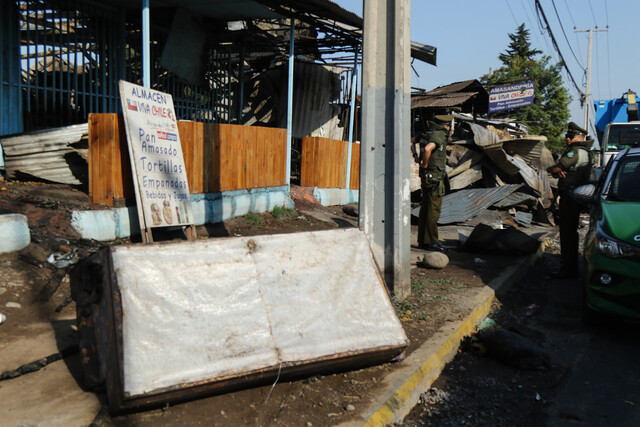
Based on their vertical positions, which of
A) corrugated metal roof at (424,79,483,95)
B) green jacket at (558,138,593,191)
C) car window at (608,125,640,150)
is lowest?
green jacket at (558,138,593,191)

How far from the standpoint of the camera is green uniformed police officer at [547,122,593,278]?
23.2 feet

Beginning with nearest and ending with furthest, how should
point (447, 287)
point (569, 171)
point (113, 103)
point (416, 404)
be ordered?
point (416, 404)
point (447, 287)
point (569, 171)
point (113, 103)

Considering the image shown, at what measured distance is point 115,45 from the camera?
952cm

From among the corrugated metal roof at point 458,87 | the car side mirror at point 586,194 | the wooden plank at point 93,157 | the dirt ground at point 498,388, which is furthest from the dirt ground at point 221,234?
the corrugated metal roof at point 458,87

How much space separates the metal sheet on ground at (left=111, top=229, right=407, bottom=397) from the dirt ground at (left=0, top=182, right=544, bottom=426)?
211mm

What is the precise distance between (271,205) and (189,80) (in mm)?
2933

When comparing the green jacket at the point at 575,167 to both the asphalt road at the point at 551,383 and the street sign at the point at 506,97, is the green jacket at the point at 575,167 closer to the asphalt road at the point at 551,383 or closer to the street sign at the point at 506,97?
the asphalt road at the point at 551,383

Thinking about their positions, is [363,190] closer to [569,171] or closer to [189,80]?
[569,171]

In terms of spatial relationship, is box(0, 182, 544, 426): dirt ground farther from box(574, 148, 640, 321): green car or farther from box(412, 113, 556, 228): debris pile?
box(412, 113, 556, 228): debris pile

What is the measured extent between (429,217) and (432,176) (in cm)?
60

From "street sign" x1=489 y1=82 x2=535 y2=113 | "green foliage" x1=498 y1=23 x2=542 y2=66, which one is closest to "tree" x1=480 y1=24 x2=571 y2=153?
"green foliage" x1=498 y1=23 x2=542 y2=66

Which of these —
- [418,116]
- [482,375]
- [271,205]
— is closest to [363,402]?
[482,375]

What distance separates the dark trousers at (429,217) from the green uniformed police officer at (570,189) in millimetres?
1632

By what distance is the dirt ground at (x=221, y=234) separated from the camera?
2906mm
